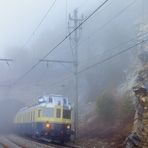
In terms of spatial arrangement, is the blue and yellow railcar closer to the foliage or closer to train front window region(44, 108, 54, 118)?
train front window region(44, 108, 54, 118)

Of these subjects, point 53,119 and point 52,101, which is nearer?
point 53,119

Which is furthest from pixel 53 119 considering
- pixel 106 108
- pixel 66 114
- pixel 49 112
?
pixel 106 108

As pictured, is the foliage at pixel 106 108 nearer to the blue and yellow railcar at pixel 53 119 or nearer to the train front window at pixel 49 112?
the blue and yellow railcar at pixel 53 119

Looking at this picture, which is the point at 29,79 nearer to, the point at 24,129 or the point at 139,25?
the point at 139,25

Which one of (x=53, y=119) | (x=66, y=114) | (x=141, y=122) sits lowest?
(x=141, y=122)

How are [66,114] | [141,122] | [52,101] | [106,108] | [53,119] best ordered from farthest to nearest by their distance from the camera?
[106,108] < [66,114] < [52,101] < [53,119] < [141,122]

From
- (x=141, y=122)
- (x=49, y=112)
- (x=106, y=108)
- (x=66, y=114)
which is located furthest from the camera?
(x=106, y=108)

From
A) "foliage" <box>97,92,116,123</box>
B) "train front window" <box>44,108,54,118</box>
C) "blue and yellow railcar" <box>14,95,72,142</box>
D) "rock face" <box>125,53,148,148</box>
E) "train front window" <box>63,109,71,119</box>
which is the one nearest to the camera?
"rock face" <box>125,53,148,148</box>

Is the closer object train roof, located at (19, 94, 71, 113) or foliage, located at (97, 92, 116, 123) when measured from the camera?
train roof, located at (19, 94, 71, 113)

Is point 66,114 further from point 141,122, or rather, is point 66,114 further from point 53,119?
point 141,122

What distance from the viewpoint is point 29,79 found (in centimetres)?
7594

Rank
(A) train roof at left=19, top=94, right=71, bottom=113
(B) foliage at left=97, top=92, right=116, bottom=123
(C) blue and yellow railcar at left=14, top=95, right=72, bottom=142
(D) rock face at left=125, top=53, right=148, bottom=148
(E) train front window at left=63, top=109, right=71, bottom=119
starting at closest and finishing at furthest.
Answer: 1. (D) rock face at left=125, top=53, right=148, bottom=148
2. (C) blue and yellow railcar at left=14, top=95, right=72, bottom=142
3. (A) train roof at left=19, top=94, right=71, bottom=113
4. (E) train front window at left=63, top=109, right=71, bottom=119
5. (B) foliage at left=97, top=92, right=116, bottom=123

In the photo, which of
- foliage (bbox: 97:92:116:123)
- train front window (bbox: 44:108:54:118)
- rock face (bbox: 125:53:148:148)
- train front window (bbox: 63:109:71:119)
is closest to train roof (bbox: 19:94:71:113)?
train front window (bbox: 44:108:54:118)

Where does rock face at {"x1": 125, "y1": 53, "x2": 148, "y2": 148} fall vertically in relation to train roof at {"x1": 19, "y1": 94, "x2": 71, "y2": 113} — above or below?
below
